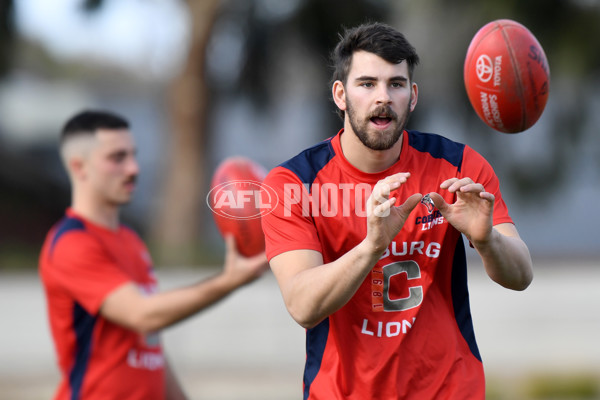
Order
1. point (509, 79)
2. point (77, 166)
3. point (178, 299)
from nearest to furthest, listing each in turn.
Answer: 1. point (509, 79)
2. point (178, 299)
3. point (77, 166)

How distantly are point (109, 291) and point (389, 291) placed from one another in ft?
5.75

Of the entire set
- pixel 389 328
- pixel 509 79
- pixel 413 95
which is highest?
pixel 509 79

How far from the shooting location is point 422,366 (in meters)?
3.46

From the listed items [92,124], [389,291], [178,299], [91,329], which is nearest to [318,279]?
[389,291]

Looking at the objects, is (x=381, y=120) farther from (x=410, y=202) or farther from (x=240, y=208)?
(x=240, y=208)

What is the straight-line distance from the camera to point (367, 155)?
3.52 m

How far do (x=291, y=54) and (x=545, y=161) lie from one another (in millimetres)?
4939

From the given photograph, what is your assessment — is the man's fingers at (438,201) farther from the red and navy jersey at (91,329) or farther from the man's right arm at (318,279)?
the red and navy jersey at (91,329)

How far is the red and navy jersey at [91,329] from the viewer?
4504 millimetres

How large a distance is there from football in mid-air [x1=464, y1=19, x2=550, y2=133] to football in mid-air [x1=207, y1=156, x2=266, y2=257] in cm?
121

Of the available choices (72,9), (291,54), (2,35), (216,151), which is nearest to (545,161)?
(291,54)

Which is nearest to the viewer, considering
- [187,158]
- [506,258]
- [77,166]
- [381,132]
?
[506,258]

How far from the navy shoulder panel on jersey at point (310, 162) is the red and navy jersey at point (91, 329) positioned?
1.52 meters

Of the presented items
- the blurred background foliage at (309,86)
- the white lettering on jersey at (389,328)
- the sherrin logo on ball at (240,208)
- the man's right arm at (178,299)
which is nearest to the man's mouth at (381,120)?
the white lettering on jersey at (389,328)
